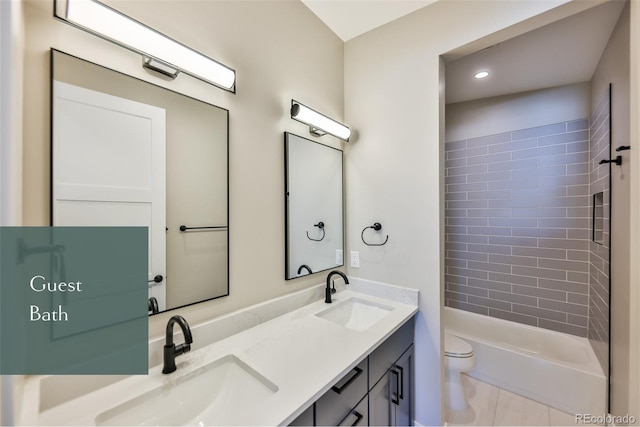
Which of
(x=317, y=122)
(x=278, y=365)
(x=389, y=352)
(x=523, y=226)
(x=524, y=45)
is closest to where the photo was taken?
(x=278, y=365)

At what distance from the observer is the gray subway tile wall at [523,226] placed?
7.14 feet

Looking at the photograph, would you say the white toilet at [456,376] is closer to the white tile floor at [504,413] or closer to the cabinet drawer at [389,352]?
the white tile floor at [504,413]

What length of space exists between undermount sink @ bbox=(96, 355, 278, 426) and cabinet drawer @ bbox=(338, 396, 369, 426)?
1.19 ft

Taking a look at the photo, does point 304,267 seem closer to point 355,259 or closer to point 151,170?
point 355,259

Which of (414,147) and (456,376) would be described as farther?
(456,376)

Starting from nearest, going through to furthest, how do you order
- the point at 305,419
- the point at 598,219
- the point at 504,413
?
1. the point at 305,419
2. the point at 504,413
3. the point at 598,219

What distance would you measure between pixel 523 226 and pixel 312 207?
2.10 metres

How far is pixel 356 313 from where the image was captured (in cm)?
170

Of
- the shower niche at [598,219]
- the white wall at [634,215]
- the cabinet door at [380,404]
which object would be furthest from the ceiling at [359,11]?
the cabinet door at [380,404]

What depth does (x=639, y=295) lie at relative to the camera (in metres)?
1.14

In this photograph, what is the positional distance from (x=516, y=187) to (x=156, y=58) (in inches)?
114

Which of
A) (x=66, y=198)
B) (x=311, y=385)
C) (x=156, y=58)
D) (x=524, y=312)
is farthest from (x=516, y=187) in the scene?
(x=66, y=198)

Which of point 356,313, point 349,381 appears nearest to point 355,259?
point 356,313

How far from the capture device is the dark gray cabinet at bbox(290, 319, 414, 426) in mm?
902
